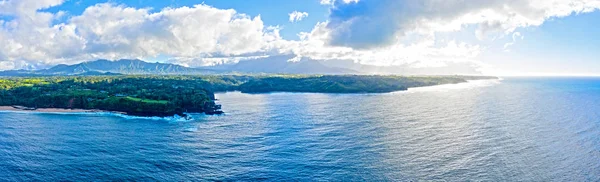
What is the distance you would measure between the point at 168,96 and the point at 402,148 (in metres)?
102

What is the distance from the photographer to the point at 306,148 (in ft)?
247

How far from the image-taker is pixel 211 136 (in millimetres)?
89750

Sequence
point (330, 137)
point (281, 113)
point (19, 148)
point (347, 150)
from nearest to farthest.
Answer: point (347, 150) → point (19, 148) → point (330, 137) → point (281, 113)

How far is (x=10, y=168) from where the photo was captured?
64.9 meters

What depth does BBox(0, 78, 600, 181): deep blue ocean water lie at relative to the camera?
198 feet

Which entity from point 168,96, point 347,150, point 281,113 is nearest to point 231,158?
point 347,150

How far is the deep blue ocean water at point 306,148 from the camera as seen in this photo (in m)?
60.3

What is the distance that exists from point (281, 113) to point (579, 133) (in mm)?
81665

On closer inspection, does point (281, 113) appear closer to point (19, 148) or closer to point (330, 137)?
point (330, 137)

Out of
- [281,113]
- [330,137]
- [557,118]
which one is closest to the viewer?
[330,137]

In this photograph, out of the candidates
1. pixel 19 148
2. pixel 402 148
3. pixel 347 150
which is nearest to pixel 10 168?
pixel 19 148

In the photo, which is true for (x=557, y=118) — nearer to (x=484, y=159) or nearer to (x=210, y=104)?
(x=484, y=159)

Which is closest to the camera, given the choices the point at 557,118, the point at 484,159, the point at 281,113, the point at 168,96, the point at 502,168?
the point at 502,168

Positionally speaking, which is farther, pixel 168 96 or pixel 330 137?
pixel 168 96
